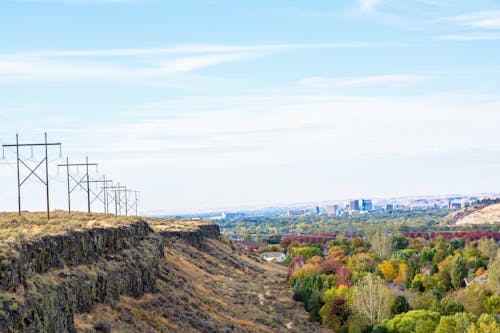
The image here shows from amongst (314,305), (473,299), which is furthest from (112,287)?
(473,299)

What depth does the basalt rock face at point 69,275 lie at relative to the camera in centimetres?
2984

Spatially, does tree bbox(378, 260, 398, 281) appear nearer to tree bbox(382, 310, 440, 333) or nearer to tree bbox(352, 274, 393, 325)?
tree bbox(352, 274, 393, 325)

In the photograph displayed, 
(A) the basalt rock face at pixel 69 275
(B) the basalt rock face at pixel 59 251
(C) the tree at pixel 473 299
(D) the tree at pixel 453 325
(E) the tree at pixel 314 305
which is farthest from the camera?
(E) the tree at pixel 314 305

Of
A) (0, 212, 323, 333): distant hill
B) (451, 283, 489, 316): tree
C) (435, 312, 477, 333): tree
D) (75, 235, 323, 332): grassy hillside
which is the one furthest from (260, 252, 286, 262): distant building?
(435, 312, 477, 333): tree

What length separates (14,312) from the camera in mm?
28562

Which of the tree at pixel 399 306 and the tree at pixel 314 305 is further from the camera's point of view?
the tree at pixel 314 305

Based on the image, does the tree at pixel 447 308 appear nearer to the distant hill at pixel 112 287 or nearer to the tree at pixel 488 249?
the distant hill at pixel 112 287

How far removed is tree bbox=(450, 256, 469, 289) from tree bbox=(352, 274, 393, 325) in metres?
32.9

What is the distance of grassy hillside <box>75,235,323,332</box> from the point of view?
149 feet

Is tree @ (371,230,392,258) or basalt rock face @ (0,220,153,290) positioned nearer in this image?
basalt rock face @ (0,220,153,290)

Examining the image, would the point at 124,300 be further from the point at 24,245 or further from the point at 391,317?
the point at 391,317

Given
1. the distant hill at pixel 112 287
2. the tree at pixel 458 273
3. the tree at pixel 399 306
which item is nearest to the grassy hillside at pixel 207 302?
the distant hill at pixel 112 287

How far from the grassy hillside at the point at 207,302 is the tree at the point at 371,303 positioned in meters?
4.43

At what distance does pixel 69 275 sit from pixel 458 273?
253 feet
